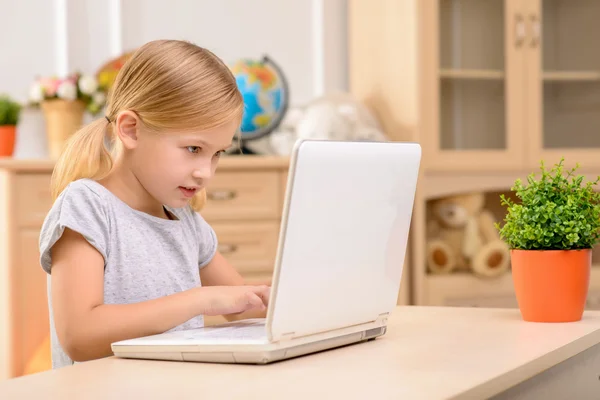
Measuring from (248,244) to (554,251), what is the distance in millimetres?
1733

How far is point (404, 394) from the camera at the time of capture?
82 centimetres

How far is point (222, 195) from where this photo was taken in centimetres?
287

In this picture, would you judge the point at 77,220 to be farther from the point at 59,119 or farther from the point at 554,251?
the point at 59,119

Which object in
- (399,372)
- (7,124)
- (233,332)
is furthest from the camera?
(7,124)

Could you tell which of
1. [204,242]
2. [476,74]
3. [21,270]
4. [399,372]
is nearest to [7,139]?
[21,270]

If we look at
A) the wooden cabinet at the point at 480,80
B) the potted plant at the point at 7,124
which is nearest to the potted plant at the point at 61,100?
the potted plant at the point at 7,124

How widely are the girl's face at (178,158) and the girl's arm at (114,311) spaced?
0.20 m

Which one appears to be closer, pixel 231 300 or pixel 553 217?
pixel 231 300

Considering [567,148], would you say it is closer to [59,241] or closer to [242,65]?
[242,65]

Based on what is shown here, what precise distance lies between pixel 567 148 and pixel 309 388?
8.78 ft

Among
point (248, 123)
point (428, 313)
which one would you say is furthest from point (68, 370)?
point (248, 123)

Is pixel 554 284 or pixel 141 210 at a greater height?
pixel 141 210

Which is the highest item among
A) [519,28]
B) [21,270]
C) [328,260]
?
[519,28]

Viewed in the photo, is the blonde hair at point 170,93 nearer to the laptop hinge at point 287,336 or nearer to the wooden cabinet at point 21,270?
the laptop hinge at point 287,336
